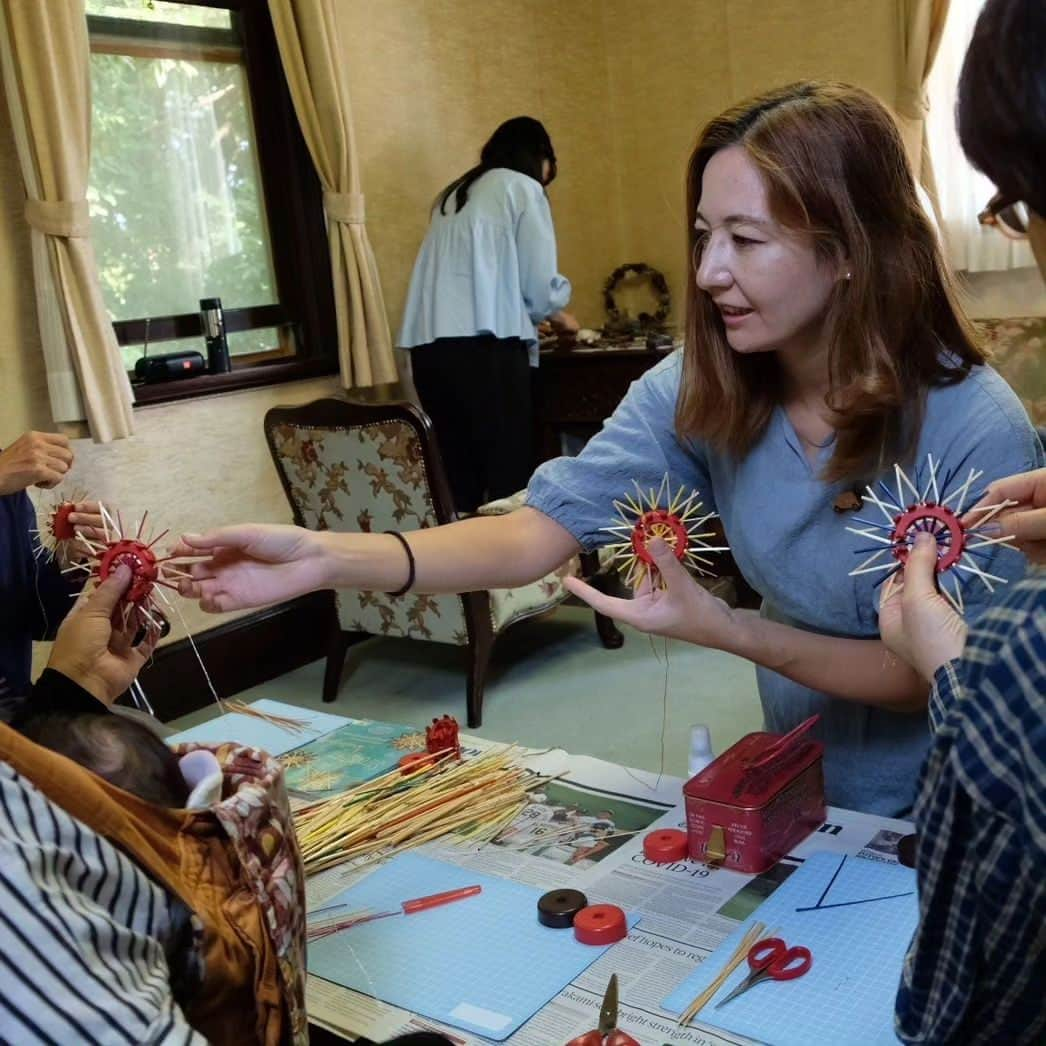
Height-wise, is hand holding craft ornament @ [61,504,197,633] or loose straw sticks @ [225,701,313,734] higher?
hand holding craft ornament @ [61,504,197,633]

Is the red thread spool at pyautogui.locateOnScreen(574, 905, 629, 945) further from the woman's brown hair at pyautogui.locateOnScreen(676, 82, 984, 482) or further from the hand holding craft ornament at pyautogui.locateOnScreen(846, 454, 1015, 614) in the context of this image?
the woman's brown hair at pyautogui.locateOnScreen(676, 82, 984, 482)

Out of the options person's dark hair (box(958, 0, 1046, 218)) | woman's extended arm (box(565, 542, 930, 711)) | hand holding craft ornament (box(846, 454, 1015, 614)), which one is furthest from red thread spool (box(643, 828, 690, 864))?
person's dark hair (box(958, 0, 1046, 218))

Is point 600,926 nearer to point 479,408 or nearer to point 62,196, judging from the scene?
point 62,196

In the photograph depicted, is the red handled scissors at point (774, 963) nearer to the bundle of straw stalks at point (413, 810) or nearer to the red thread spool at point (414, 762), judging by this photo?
the bundle of straw stalks at point (413, 810)

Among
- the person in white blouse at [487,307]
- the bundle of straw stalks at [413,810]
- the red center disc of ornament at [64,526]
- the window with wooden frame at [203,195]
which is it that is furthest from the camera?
the person in white blouse at [487,307]

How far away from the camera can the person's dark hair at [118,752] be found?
96 cm

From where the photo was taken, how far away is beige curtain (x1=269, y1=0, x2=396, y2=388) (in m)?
3.79

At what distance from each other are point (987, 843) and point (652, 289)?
472cm

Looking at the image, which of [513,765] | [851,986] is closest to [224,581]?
[513,765]

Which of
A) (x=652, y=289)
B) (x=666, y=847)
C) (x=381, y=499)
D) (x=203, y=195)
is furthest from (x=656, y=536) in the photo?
(x=652, y=289)

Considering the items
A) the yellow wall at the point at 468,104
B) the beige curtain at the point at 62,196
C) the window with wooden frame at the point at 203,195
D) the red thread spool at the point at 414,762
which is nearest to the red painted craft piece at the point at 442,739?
the red thread spool at the point at 414,762

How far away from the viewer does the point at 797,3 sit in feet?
15.1

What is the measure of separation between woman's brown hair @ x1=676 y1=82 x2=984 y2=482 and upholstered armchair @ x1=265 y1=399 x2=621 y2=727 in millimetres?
1721

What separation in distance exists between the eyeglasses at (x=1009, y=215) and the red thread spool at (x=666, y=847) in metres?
0.72
